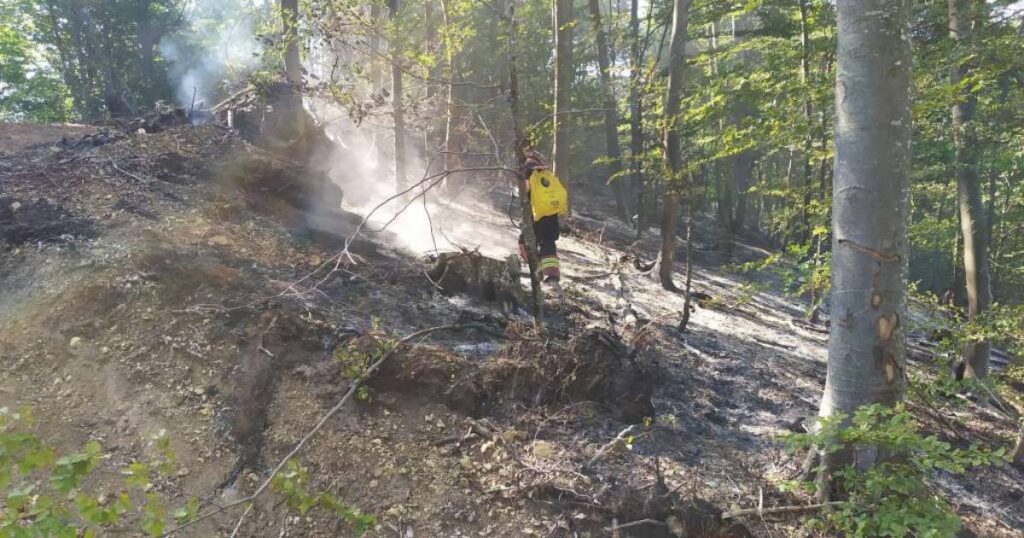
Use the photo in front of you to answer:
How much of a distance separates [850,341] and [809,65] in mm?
6294

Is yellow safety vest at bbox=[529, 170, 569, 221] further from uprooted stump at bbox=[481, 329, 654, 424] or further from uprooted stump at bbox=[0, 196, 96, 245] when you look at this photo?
uprooted stump at bbox=[0, 196, 96, 245]

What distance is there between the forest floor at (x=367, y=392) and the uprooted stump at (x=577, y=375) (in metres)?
0.02

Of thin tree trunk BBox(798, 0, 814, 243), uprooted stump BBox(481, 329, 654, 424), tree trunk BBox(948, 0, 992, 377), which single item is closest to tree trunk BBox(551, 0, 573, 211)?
thin tree trunk BBox(798, 0, 814, 243)

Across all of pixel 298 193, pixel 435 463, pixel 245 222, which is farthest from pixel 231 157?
pixel 435 463

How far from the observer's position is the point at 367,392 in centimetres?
405

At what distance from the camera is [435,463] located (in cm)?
377

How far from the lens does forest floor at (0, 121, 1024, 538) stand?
3.54 metres

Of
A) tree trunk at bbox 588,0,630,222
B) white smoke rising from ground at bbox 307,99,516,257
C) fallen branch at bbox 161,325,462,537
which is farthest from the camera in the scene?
tree trunk at bbox 588,0,630,222

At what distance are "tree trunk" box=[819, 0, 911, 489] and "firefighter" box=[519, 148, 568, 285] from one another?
2765 mm

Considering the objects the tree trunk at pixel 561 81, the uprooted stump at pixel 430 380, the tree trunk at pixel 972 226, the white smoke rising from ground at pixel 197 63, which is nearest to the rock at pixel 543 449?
the uprooted stump at pixel 430 380

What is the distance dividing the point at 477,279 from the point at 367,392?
2757mm

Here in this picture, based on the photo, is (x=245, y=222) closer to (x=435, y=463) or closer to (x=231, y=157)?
(x=231, y=157)

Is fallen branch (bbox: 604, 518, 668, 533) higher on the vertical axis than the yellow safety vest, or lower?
lower

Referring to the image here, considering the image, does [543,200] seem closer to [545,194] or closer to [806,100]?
[545,194]
